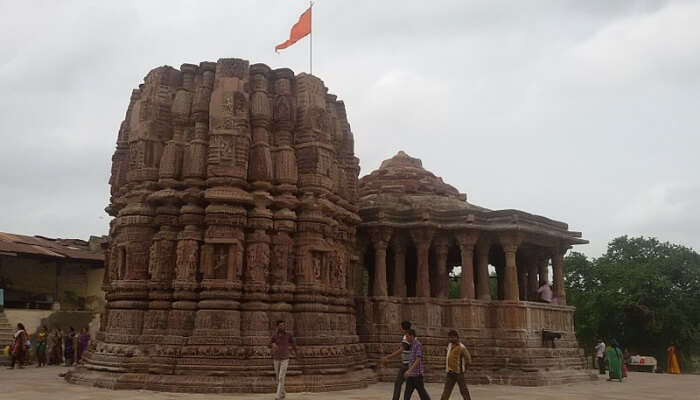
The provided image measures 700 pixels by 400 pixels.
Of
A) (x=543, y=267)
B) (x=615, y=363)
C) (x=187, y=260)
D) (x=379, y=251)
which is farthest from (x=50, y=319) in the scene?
(x=615, y=363)

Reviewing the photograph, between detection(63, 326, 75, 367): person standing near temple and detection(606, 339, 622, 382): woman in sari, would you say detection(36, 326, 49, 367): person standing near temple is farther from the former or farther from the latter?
detection(606, 339, 622, 382): woman in sari

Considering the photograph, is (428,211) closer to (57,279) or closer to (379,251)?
(379,251)

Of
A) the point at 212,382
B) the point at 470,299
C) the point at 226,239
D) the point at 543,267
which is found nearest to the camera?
the point at 212,382

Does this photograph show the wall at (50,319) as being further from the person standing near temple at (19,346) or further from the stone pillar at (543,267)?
the stone pillar at (543,267)

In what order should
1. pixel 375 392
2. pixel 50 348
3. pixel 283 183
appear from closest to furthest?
pixel 375 392 → pixel 283 183 → pixel 50 348

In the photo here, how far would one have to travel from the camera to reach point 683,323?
34719 millimetres

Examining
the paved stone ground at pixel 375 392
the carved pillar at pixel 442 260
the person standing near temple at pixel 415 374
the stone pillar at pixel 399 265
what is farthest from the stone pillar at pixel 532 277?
the person standing near temple at pixel 415 374

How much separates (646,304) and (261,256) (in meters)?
29.2

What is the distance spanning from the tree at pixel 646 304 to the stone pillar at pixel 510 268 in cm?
2151

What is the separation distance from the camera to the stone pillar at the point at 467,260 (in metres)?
17.8

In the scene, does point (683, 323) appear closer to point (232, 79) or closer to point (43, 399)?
point (232, 79)

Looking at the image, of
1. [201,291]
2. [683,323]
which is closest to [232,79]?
[201,291]

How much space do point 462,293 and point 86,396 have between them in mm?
10293

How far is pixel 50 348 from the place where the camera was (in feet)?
76.8
